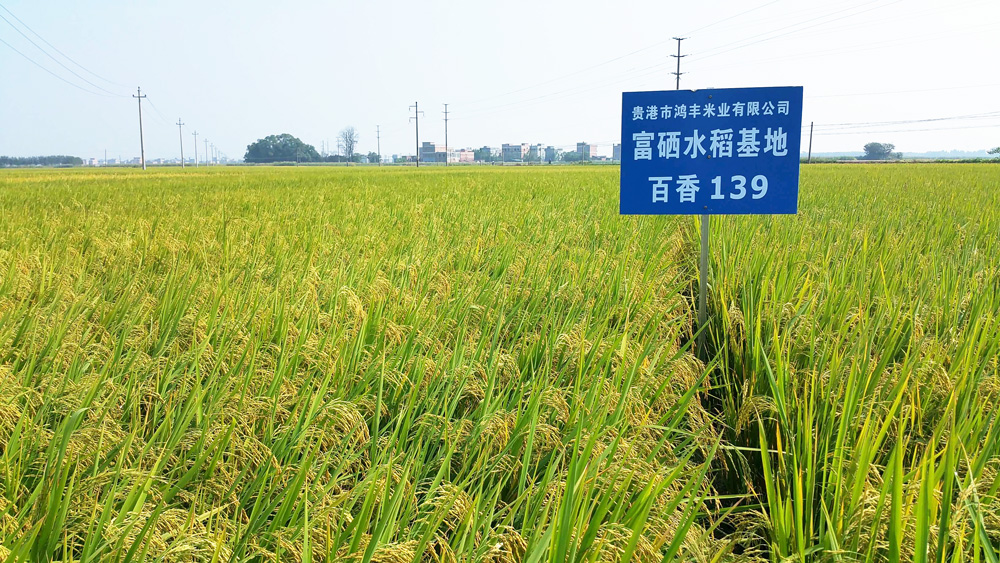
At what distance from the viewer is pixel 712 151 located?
3195 millimetres

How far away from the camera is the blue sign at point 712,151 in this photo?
10.2 ft

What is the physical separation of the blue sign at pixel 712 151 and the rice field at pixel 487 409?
446 mm

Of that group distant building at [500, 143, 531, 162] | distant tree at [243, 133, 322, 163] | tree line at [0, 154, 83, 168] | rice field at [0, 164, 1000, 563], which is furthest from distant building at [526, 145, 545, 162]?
rice field at [0, 164, 1000, 563]

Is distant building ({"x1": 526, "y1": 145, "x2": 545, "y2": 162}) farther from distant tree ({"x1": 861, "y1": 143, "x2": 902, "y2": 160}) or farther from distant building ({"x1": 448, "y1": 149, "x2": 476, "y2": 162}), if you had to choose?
distant tree ({"x1": 861, "y1": 143, "x2": 902, "y2": 160})

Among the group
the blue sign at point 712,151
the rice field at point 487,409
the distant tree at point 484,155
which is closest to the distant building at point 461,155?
Answer: the distant tree at point 484,155

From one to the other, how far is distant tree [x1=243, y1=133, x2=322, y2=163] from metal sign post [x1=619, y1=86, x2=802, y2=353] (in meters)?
94.2

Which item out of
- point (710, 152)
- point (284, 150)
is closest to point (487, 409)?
point (710, 152)

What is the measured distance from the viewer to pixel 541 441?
184cm

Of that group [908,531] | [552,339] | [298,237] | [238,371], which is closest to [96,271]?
[298,237]

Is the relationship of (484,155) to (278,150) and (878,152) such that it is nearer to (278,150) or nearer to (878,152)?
(278,150)

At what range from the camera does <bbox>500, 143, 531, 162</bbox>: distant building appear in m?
111

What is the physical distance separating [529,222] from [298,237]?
2299 millimetres

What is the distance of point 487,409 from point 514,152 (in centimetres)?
11520

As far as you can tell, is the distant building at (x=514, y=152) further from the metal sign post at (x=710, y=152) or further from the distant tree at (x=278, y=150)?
the metal sign post at (x=710, y=152)
